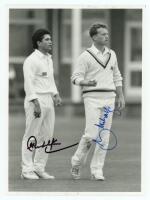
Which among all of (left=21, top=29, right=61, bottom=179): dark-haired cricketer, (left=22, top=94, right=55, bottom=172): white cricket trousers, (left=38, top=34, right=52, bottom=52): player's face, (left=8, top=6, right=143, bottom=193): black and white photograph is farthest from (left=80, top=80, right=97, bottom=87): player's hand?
(left=38, top=34, right=52, bottom=52): player's face

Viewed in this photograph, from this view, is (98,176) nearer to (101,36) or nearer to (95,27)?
A: (101,36)

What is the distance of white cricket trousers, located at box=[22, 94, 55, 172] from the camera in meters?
9.82

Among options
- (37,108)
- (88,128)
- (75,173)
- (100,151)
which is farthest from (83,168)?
(37,108)

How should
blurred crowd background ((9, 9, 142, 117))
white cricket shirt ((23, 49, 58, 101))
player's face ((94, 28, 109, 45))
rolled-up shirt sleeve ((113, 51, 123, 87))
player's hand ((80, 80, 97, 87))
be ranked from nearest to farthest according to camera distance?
player's hand ((80, 80, 97, 87))
white cricket shirt ((23, 49, 58, 101))
player's face ((94, 28, 109, 45))
rolled-up shirt sleeve ((113, 51, 123, 87))
blurred crowd background ((9, 9, 142, 117))

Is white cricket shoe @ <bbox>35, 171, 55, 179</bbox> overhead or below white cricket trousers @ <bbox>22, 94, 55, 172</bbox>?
below

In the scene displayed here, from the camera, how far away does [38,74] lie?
9797 mm

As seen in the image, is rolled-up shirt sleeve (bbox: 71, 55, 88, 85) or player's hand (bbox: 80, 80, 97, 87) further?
rolled-up shirt sleeve (bbox: 71, 55, 88, 85)

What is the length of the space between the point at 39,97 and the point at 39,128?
0.37 meters

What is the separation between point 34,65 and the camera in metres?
9.76

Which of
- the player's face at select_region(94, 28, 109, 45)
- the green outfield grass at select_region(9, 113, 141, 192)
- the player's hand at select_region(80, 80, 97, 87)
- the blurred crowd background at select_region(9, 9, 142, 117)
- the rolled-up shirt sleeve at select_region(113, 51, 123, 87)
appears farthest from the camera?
the blurred crowd background at select_region(9, 9, 142, 117)

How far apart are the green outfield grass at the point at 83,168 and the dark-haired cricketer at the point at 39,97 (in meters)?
0.30

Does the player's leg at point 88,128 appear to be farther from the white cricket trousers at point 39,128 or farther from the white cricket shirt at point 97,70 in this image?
the white cricket trousers at point 39,128

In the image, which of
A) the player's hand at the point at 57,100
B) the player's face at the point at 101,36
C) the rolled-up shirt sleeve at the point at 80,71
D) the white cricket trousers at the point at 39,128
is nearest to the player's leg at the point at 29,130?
the white cricket trousers at the point at 39,128

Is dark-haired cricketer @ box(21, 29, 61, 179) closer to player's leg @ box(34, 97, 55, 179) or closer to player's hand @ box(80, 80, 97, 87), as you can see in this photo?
player's leg @ box(34, 97, 55, 179)
